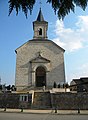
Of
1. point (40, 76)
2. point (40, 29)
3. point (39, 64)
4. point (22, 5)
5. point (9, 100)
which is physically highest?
point (40, 29)

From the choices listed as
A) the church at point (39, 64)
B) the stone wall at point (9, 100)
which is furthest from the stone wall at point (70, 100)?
the church at point (39, 64)

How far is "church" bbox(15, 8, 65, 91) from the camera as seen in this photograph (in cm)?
3806

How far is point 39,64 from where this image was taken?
3888 centimetres

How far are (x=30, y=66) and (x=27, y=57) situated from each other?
209 cm

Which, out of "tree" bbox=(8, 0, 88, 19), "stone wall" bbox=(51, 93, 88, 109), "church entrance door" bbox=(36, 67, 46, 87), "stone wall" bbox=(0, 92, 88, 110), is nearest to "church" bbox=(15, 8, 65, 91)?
"church entrance door" bbox=(36, 67, 46, 87)

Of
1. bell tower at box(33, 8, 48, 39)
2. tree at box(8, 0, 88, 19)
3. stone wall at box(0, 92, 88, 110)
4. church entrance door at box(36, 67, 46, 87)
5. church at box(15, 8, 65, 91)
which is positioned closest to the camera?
tree at box(8, 0, 88, 19)

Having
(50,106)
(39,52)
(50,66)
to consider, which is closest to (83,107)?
(50,106)

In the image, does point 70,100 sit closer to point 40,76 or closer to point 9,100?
point 9,100

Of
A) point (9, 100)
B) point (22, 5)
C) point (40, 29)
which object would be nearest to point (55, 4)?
point (22, 5)

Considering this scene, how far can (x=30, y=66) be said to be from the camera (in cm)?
3888

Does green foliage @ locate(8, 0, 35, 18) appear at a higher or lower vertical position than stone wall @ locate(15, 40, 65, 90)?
lower

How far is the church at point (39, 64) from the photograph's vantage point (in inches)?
1499

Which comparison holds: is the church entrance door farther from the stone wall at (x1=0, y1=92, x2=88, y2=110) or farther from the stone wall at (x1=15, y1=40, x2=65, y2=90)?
the stone wall at (x1=0, y1=92, x2=88, y2=110)

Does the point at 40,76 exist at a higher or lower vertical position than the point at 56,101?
higher
